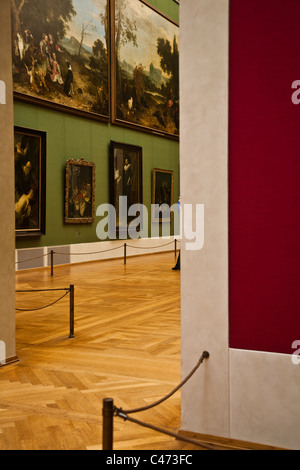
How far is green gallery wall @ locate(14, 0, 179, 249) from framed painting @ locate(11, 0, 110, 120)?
319 millimetres

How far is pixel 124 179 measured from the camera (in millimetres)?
19219

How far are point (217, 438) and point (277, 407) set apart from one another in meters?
0.47

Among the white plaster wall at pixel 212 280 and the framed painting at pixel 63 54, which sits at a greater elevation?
the framed painting at pixel 63 54

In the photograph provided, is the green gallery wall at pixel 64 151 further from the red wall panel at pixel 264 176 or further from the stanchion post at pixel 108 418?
the stanchion post at pixel 108 418

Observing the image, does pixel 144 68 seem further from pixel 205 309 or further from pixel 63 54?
pixel 205 309

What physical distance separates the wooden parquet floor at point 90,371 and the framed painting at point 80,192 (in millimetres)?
6417

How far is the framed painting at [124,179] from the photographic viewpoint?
18594mm

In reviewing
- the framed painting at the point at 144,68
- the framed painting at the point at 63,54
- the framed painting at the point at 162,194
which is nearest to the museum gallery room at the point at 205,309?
the framed painting at the point at 63,54

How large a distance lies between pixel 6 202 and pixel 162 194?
1657 centimetres

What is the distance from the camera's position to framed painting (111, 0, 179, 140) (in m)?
18.7

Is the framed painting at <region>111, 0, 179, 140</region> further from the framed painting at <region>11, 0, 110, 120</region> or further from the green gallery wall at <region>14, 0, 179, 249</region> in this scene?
the green gallery wall at <region>14, 0, 179, 249</region>

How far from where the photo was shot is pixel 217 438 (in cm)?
362

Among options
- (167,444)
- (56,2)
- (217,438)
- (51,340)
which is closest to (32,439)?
(167,444)
